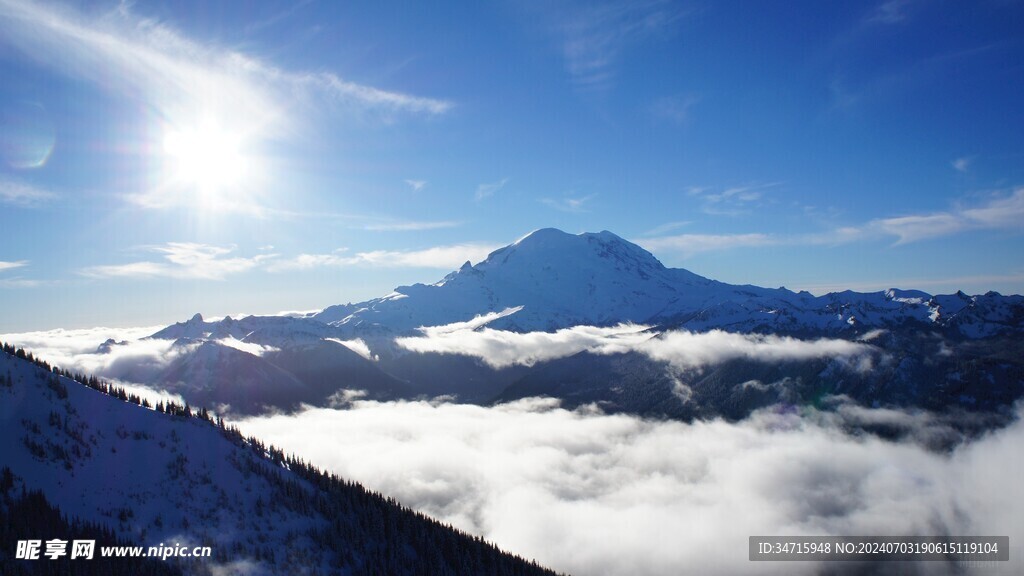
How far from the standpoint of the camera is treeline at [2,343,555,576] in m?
147

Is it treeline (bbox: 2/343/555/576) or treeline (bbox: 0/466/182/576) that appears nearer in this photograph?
treeline (bbox: 0/466/182/576)

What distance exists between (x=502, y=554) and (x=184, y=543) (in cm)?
9345

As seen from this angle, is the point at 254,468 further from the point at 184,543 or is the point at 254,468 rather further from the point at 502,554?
the point at 502,554

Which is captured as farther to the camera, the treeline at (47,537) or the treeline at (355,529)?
the treeline at (355,529)

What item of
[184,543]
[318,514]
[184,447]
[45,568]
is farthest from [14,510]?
[318,514]

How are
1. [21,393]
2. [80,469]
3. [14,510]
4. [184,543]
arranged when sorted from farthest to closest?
[21,393] < [80,469] < [184,543] < [14,510]

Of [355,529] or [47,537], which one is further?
[355,529]

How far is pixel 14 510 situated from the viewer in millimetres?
118812

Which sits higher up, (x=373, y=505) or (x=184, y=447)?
(x=184, y=447)

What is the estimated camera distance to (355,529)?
515ft

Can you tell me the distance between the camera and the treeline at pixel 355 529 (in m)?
147

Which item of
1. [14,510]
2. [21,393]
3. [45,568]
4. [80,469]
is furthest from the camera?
[21,393]

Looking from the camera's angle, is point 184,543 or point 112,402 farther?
point 112,402

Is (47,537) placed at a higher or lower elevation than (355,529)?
higher
